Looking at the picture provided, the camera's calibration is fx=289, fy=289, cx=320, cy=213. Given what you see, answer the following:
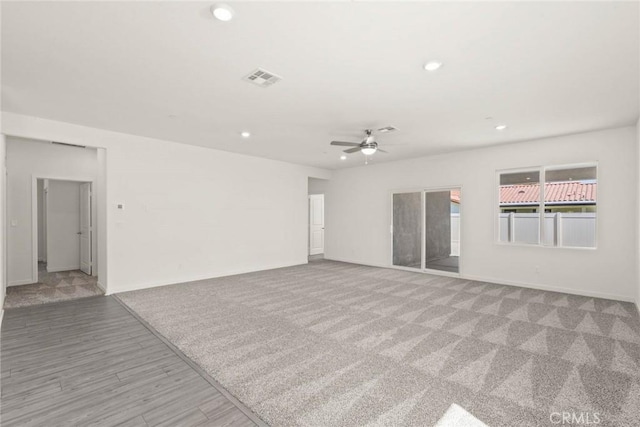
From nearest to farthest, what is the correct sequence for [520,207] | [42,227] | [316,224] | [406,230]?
[520,207], [406,230], [42,227], [316,224]

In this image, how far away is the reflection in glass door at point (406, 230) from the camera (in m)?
7.80

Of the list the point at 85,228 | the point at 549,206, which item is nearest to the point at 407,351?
the point at 549,206

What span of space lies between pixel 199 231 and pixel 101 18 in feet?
15.3

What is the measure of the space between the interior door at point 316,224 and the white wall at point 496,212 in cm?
181

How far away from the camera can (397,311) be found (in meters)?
4.23

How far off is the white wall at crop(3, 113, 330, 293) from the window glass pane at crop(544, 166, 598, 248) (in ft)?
19.3

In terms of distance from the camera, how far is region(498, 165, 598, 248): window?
5191 millimetres

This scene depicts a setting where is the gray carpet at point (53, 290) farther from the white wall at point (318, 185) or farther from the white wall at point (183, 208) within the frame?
the white wall at point (318, 185)

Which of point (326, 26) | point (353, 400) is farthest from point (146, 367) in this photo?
point (326, 26)

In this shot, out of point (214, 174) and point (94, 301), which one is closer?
point (94, 301)

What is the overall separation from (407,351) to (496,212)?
4399mm

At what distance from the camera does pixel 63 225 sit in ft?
24.0

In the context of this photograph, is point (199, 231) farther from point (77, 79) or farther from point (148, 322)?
point (77, 79)

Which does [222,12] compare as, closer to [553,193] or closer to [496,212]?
[496,212]
